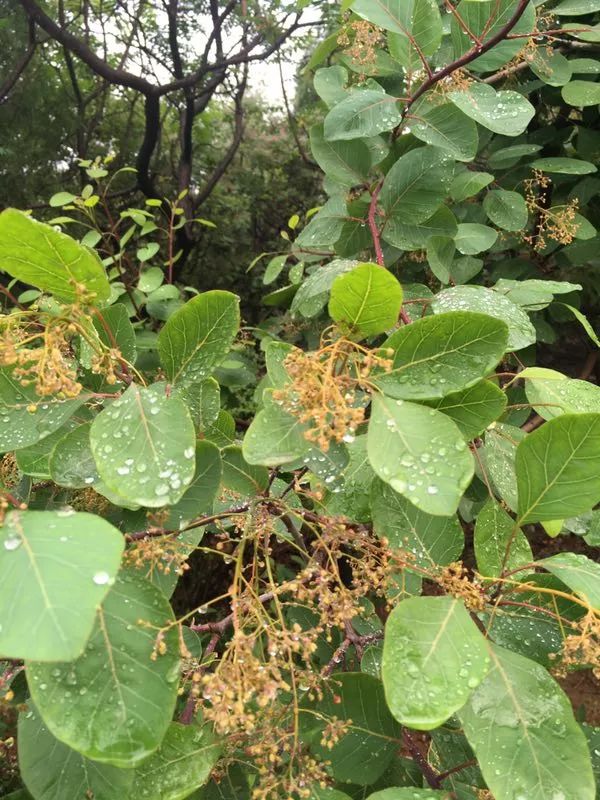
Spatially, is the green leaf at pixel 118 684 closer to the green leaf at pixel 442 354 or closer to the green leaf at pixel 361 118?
the green leaf at pixel 442 354

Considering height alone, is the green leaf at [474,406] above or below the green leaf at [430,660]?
above

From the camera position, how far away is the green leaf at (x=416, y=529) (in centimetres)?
69

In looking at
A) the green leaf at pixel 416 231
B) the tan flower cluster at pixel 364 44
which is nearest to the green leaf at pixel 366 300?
the green leaf at pixel 416 231

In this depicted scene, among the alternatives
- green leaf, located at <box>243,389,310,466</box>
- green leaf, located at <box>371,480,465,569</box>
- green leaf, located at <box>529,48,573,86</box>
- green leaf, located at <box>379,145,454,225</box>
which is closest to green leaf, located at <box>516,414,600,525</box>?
green leaf, located at <box>371,480,465,569</box>

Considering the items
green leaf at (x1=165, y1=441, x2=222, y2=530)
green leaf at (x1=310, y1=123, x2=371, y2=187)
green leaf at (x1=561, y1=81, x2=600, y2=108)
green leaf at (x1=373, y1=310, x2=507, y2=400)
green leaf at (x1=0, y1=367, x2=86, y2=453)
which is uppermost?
green leaf at (x1=561, y1=81, x2=600, y2=108)

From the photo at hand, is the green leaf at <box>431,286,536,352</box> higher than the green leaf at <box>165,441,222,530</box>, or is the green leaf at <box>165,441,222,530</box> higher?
the green leaf at <box>431,286,536,352</box>

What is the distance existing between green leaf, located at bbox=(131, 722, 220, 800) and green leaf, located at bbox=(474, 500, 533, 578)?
0.40 m

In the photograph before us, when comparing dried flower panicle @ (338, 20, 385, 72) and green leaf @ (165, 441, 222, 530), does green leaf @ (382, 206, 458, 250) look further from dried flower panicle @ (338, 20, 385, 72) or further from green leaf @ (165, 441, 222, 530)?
green leaf @ (165, 441, 222, 530)

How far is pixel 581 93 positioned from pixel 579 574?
126 cm

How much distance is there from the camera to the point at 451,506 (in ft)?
1.54

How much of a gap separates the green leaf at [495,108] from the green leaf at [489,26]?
0.02 metres

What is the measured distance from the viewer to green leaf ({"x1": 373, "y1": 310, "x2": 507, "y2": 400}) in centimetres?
57

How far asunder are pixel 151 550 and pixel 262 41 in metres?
3.99

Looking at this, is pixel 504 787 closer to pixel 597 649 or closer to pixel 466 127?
Answer: pixel 597 649
